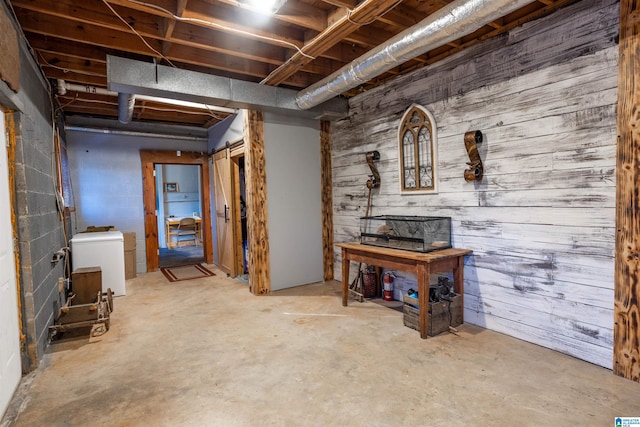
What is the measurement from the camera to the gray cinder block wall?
2367 millimetres

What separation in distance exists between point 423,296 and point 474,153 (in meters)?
1.29

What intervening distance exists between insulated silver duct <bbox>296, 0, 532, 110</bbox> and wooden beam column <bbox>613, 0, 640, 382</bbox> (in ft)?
2.33

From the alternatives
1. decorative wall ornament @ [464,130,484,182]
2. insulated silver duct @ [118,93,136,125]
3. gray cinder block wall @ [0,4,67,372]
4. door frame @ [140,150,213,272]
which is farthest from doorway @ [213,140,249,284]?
decorative wall ornament @ [464,130,484,182]

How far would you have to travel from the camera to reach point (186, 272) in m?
5.70

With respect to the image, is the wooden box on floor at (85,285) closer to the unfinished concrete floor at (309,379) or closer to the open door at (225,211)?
the unfinished concrete floor at (309,379)

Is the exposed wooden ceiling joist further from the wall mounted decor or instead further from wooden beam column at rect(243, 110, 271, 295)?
the wall mounted decor

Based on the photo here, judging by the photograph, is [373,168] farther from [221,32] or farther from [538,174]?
[221,32]

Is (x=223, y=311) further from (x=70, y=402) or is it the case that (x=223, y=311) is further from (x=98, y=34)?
(x=98, y=34)

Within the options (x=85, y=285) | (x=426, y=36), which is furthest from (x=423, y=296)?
(x=85, y=285)

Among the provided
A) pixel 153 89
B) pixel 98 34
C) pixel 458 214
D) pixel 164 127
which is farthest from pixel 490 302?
pixel 164 127

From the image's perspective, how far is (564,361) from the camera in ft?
7.77

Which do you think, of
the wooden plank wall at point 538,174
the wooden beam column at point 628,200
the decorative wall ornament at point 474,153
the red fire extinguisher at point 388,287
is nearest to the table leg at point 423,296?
the wooden plank wall at point 538,174

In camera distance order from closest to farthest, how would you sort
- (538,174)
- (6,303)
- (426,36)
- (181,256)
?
(6,303), (426,36), (538,174), (181,256)

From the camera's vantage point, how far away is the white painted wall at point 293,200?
4.36 meters
